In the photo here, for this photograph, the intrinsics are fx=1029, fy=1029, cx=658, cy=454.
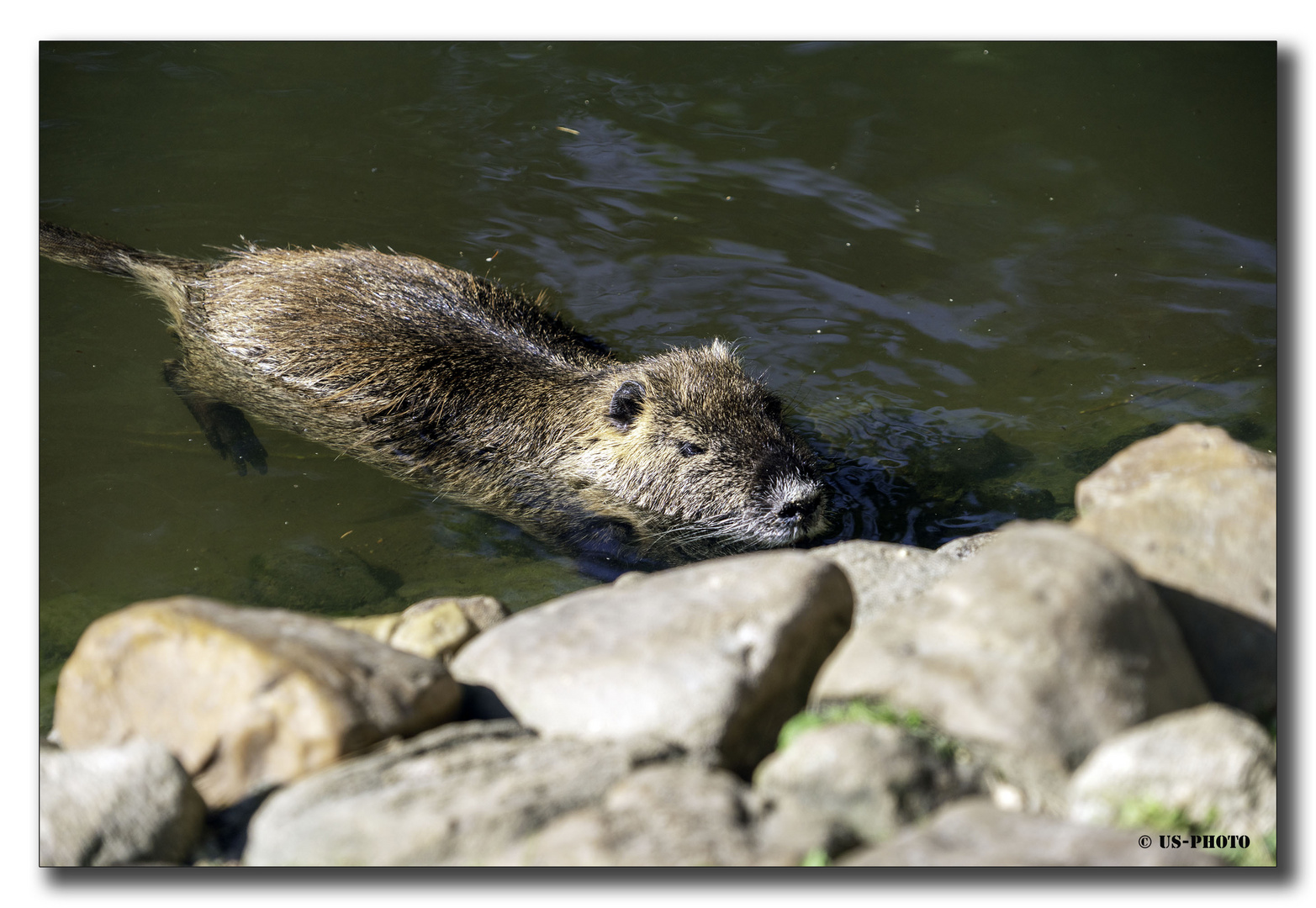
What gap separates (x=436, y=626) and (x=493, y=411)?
1.77 metres

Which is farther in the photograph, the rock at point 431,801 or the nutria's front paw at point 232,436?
the nutria's front paw at point 232,436

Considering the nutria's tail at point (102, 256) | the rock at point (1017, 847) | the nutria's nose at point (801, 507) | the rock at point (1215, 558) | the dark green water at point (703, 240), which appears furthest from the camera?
the nutria's tail at point (102, 256)

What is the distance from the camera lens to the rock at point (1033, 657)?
6.39 ft

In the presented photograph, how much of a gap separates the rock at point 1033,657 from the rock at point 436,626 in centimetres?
116

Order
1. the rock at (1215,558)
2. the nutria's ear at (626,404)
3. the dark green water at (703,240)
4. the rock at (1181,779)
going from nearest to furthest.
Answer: the rock at (1181,779) < the rock at (1215,558) < the dark green water at (703,240) < the nutria's ear at (626,404)

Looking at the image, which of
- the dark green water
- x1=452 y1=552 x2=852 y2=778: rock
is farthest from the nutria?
x1=452 y1=552 x2=852 y2=778: rock

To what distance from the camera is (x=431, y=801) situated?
78.8 inches

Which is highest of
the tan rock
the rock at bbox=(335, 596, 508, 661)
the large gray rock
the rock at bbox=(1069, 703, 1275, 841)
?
the tan rock

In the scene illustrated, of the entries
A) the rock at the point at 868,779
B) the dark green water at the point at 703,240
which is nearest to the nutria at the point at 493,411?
the dark green water at the point at 703,240

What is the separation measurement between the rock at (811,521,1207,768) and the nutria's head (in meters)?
1.97

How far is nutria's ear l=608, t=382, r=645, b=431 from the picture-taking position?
14.6 ft

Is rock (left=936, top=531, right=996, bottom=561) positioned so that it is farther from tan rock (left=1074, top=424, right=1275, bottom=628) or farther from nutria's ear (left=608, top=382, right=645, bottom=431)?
nutria's ear (left=608, top=382, right=645, bottom=431)

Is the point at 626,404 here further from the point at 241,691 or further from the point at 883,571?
the point at 241,691

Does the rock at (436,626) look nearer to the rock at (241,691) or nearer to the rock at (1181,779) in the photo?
the rock at (241,691)
